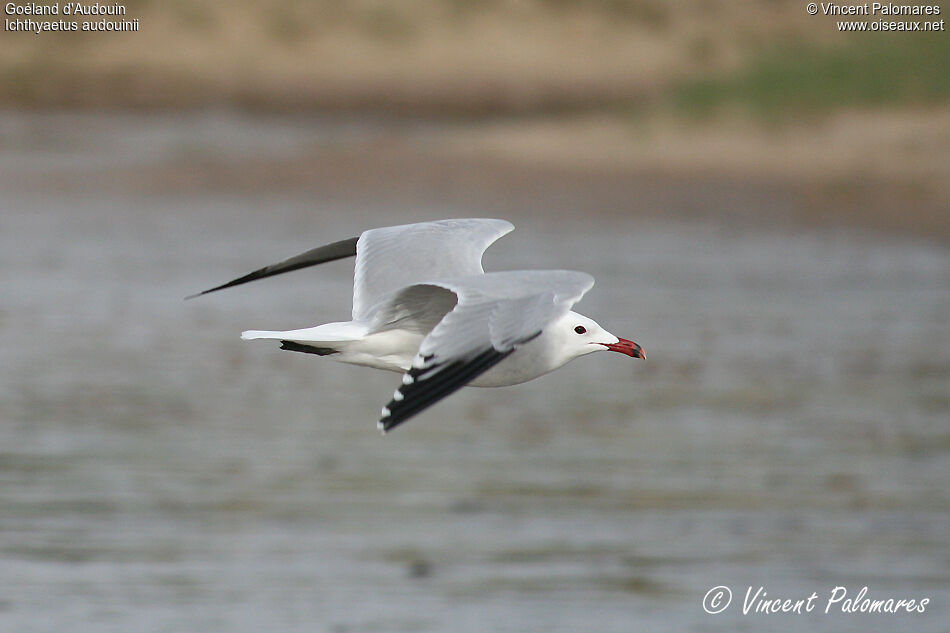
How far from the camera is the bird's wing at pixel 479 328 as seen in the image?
636 cm

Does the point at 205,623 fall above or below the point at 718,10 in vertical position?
below

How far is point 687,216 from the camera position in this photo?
2467 cm

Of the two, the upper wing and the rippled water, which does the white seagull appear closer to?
the upper wing

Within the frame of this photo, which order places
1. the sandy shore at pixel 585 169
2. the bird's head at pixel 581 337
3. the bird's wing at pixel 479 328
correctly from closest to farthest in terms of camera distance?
the bird's wing at pixel 479 328
the bird's head at pixel 581 337
the sandy shore at pixel 585 169

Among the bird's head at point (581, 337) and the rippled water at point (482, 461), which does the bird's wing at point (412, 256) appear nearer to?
the bird's head at point (581, 337)

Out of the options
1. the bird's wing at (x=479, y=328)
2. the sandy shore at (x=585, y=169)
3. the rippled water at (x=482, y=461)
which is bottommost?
the rippled water at (x=482, y=461)

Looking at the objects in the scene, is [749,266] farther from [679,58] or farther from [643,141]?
[679,58]

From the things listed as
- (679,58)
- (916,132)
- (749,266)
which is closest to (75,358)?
(749,266)

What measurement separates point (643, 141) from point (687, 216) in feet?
14.0

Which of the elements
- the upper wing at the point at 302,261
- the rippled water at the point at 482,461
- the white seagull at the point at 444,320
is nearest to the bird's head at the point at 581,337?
the white seagull at the point at 444,320

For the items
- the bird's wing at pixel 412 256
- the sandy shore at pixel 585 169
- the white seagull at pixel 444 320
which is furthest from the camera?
the sandy shore at pixel 585 169

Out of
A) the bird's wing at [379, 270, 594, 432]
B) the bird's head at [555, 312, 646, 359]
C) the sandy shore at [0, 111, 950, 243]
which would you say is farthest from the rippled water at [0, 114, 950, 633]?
the sandy shore at [0, 111, 950, 243]

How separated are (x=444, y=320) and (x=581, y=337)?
3.75ft

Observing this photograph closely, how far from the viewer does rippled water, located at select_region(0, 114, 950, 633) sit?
362 inches
